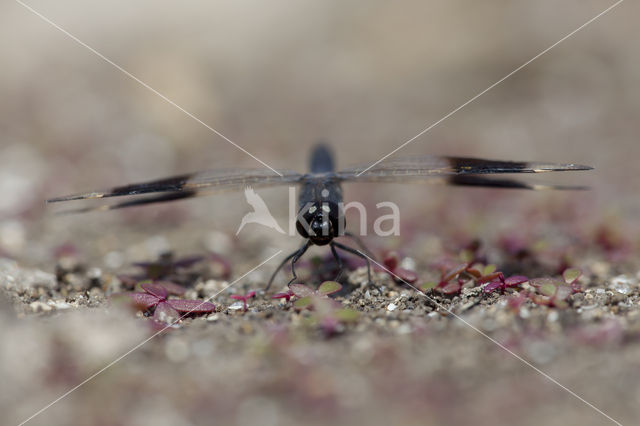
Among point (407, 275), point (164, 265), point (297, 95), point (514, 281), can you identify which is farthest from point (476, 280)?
point (297, 95)

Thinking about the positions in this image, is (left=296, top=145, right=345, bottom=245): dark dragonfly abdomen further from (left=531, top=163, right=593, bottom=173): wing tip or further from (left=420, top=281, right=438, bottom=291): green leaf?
(left=531, top=163, right=593, bottom=173): wing tip

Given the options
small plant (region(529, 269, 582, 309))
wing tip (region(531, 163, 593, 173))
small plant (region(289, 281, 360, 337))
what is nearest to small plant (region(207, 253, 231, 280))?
small plant (region(289, 281, 360, 337))

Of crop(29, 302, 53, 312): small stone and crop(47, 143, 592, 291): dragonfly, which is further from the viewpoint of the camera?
crop(47, 143, 592, 291): dragonfly

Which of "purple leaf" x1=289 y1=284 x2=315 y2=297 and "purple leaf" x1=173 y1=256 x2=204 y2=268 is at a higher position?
"purple leaf" x1=173 y1=256 x2=204 y2=268

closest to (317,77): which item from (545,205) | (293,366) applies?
(545,205)

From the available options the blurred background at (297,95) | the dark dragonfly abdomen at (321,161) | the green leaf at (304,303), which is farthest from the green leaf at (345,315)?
the blurred background at (297,95)

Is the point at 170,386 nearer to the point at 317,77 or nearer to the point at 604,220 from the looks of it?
the point at 604,220

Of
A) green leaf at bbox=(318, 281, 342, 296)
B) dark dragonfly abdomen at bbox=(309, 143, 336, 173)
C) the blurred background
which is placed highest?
the blurred background

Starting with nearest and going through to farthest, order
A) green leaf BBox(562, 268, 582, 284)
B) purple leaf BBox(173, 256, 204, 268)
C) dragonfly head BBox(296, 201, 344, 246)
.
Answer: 1. green leaf BBox(562, 268, 582, 284)
2. dragonfly head BBox(296, 201, 344, 246)
3. purple leaf BBox(173, 256, 204, 268)
